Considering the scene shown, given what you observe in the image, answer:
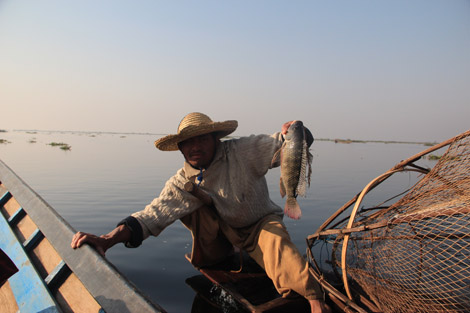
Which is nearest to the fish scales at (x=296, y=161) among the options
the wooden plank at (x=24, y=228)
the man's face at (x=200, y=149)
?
the man's face at (x=200, y=149)

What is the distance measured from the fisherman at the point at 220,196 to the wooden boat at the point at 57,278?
0.48 metres

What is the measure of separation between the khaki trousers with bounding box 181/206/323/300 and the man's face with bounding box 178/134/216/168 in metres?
0.56

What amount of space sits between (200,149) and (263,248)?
1.22 m

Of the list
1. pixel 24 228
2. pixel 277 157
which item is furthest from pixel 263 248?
pixel 24 228

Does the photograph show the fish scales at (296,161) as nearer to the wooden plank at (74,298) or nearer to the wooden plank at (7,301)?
the wooden plank at (74,298)

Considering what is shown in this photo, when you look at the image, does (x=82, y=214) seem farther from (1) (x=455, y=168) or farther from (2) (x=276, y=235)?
(1) (x=455, y=168)

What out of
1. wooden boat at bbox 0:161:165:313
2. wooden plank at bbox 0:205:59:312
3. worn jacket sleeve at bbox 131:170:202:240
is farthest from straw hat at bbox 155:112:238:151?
wooden plank at bbox 0:205:59:312

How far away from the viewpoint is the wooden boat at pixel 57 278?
2148 mm

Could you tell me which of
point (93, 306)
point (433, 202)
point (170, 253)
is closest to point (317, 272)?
point (433, 202)

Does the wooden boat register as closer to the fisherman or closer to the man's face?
the fisherman

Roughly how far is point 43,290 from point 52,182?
1004 centimetres

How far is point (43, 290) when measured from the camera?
97.5 inches

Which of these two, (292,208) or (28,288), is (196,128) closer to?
(292,208)

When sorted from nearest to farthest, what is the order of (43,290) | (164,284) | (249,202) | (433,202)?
1. (43,290)
2. (433,202)
3. (249,202)
4. (164,284)
